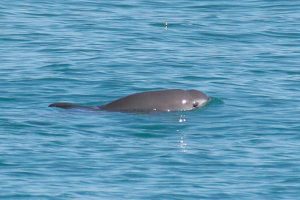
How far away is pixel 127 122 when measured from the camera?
71.8 feet

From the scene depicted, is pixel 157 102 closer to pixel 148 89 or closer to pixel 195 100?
pixel 195 100

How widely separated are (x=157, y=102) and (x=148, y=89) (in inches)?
77.7

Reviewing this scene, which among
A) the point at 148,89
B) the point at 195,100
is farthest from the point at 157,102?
the point at 148,89

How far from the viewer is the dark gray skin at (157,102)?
75.3 ft

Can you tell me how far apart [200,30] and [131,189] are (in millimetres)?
14759

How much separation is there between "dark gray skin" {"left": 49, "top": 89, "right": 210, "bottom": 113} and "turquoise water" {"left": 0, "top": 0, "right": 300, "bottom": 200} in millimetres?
262

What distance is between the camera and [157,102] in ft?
75.8

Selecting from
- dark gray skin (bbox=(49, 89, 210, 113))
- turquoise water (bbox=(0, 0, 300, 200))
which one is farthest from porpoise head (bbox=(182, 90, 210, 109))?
turquoise water (bbox=(0, 0, 300, 200))

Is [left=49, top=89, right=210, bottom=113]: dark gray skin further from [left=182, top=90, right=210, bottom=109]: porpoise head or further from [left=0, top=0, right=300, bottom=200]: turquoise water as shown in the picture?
[left=0, top=0, right=300, bottom=200]: turquoise water

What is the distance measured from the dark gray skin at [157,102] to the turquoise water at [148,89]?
0.86 ft

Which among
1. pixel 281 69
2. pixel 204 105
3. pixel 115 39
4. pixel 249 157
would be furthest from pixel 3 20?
pixel 249 157

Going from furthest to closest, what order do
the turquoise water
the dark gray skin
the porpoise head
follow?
the porpoise head < the dark gray skin < the turquoise water

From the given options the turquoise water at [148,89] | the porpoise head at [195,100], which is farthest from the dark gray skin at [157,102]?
the turquoise water at [148,89]

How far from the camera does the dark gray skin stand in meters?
22.9
